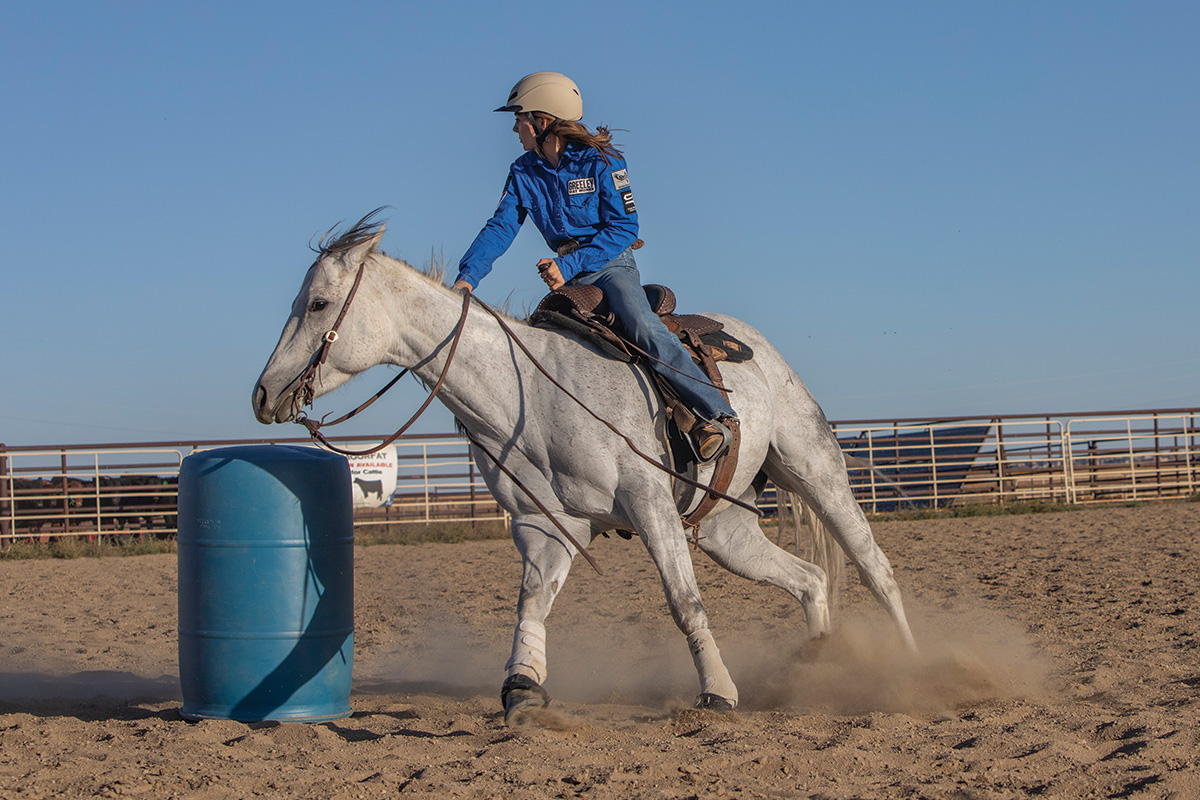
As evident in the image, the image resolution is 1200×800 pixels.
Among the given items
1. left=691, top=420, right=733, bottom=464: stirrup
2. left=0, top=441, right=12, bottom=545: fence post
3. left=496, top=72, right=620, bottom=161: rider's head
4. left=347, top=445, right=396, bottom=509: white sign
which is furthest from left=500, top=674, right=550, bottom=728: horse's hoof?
left=0, top=441, right=12, bottom=545: fence post

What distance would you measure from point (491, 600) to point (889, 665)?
4643 mm

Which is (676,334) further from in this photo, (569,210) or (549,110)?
(549,110)

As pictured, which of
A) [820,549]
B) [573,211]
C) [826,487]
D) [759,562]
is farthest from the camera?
[820,549]

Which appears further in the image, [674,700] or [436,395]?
[674,700]

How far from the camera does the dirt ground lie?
2912mm

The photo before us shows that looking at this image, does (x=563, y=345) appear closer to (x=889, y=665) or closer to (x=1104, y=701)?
(x=889, y=665)

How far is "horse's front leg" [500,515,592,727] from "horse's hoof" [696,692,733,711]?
1.91 feet

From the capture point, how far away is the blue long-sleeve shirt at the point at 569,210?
4.32m

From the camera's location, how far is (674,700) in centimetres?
466

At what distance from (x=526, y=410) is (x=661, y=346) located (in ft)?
1.99

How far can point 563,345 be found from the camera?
13.8 ft

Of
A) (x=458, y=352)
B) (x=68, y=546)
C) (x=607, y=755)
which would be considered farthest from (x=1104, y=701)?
(x=68, y=546)

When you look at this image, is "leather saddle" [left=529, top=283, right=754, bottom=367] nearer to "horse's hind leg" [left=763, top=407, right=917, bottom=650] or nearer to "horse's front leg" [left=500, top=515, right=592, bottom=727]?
"horse's hind leg" [left=763, top=407, right=917, bottom=650]

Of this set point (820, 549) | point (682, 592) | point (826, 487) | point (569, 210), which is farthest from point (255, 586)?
point (820, 549)
